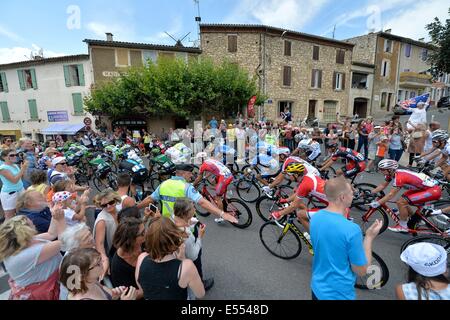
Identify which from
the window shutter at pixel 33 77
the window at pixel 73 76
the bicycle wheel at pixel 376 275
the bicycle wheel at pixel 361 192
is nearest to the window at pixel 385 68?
the bicycle wheel at pixel 361 192

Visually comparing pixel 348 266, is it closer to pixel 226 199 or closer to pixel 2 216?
pixel 226 199

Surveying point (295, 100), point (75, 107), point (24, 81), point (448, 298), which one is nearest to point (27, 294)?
point (448, 298)

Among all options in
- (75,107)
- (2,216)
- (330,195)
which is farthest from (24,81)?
(330,195)

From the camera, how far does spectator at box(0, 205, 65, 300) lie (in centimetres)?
189

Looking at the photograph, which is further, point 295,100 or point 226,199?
point 295,100

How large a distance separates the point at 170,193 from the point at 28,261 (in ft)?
4.94

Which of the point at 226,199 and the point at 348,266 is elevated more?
the point at 348,266

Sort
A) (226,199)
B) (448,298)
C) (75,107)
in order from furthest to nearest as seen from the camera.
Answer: (75,107)
(226,199)
(448,298)

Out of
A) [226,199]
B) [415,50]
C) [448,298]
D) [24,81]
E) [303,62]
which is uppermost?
[415,50]

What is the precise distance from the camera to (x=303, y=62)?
75.2 feet

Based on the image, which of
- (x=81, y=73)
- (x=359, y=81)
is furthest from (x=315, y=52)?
(x=81, y=73)

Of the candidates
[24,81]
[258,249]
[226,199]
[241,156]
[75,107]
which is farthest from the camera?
[24,81]

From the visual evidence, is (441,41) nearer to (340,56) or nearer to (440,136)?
(440,136)

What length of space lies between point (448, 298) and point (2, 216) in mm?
7899
